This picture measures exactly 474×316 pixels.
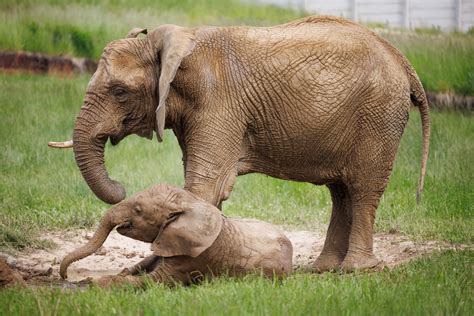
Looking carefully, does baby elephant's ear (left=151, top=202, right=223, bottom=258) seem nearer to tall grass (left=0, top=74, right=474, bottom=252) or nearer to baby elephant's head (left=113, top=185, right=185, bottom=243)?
baby elephant's head (left=113, top=185, right=185, bottom=243)

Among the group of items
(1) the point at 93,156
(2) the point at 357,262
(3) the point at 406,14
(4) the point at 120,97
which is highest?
(4) the point at 120,97

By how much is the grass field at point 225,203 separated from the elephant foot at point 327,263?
849 mm

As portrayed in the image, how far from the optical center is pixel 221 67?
8328mm

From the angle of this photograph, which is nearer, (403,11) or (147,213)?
(147,213)

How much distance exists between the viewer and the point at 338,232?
931cm

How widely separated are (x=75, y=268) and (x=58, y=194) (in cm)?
292

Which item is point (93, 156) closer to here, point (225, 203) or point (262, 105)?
point (262, 105)

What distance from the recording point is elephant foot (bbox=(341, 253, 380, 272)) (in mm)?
8805

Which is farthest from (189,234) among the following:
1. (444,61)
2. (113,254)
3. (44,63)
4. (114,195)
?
(44,63)

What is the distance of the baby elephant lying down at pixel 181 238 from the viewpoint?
7484 millimetres

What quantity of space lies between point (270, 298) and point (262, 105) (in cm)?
206

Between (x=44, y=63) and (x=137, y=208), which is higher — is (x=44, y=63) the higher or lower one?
the lower one

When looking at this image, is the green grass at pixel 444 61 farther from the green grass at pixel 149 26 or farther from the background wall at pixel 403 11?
the background wall at pixel 403 11

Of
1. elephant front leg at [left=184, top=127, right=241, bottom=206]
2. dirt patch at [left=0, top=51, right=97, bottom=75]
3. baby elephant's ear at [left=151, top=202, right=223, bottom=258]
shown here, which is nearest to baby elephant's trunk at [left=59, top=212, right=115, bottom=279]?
baby elephant's ear at [left=151, top=202, right=223, bottom=258]
